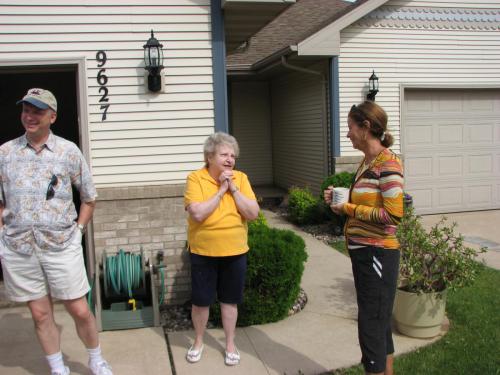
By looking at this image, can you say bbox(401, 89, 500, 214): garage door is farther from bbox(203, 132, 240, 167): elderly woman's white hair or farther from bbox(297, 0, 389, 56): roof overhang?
bbox(203, 132, 240, 167): elderly woman's white hair

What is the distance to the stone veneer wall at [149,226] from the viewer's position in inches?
194

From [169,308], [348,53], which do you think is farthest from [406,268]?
[348,53]

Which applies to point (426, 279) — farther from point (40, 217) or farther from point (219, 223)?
point (40, 217)

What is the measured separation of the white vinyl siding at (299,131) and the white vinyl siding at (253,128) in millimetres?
256

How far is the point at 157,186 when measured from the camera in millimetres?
4980

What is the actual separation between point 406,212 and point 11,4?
4011 millimetres

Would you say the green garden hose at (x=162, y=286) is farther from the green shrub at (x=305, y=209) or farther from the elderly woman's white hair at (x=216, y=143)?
the green shrub at (x=305, y=209)

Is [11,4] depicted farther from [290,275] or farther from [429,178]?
[429,178]

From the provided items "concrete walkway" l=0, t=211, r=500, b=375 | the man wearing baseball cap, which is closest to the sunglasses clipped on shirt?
the man wearing baseball cap

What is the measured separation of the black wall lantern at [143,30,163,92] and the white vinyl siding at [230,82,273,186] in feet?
25.2

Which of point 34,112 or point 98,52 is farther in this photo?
point 98,52

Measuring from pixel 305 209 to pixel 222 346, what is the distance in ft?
16.2

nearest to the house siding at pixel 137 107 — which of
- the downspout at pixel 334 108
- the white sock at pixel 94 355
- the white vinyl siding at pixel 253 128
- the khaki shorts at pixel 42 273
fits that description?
the white sock at pixel 94 355

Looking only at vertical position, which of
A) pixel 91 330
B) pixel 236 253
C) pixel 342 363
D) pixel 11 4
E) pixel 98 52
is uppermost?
pixel 11 4
